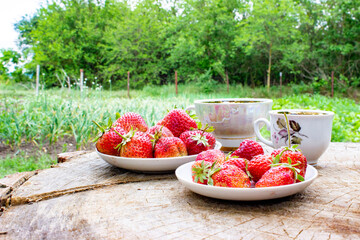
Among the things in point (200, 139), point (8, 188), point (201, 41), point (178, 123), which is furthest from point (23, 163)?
point (201, 41)

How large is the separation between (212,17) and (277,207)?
12.4m

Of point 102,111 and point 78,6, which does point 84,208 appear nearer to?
point 102,111

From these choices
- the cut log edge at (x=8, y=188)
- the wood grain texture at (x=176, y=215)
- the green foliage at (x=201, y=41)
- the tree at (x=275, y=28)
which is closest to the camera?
the wood grain texture at (x=176, y=215)

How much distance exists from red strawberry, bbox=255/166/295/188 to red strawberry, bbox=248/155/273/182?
0.05 meters

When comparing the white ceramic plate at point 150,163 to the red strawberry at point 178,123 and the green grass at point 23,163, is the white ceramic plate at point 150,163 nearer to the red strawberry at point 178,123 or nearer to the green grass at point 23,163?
the red strawberry at point 178,123

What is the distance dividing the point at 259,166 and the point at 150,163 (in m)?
0.32

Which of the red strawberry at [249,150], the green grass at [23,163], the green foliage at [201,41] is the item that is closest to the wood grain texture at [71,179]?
the red strawberry at [249,150]

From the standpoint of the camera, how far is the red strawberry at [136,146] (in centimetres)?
100

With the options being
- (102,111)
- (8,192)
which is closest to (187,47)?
(102,111)

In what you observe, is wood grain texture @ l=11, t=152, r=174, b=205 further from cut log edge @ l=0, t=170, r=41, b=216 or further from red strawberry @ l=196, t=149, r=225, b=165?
red strawberry @ l=196, t=149, r=225, b=165

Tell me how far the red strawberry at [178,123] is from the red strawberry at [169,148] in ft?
0.44

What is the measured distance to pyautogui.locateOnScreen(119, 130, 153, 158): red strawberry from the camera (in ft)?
3.28

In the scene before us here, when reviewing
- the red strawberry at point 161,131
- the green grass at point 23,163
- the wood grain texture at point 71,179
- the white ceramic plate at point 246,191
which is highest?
the red strawberry at point 161,131

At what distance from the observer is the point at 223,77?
40.2 feet
